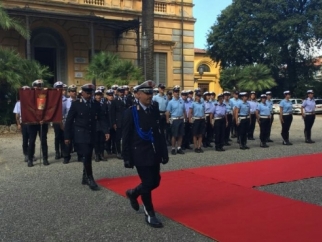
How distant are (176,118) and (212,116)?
1704mm

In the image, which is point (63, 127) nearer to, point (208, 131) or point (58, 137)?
point (58, 137)

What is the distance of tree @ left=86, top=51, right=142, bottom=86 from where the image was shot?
20.0 metres

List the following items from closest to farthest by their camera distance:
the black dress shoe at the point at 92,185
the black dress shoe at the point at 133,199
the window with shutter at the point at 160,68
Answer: the black dress shoe at the point at 133,199 → the black dress shoe at the point at 92,185 → the window with shutter at the point at 160,68

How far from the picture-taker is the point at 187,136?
13.7 meters

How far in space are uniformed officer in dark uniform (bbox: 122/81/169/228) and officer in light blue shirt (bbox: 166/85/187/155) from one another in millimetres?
6677

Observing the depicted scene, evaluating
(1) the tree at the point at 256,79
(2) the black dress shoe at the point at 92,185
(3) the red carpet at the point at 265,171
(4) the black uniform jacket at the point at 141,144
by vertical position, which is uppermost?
(1) the tree at the point at 256,79

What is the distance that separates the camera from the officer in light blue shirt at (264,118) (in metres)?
14.1

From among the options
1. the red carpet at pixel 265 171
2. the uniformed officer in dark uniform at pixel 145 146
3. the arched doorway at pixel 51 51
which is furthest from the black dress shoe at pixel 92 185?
the arched doorway at pixel 51 51

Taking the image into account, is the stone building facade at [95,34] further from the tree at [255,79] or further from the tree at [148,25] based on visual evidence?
the tree at [255,79]

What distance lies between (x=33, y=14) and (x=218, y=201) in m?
15.9

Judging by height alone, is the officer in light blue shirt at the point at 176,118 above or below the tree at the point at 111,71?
below

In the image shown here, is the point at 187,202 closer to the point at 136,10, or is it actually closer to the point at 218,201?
the point at 218,201

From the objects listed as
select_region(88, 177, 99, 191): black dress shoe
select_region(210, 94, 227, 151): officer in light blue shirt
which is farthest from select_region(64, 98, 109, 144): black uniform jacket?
select_region(210, 94, 227, 151): officer in light blue shirt

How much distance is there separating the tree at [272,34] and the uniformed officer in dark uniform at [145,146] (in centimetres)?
3763
